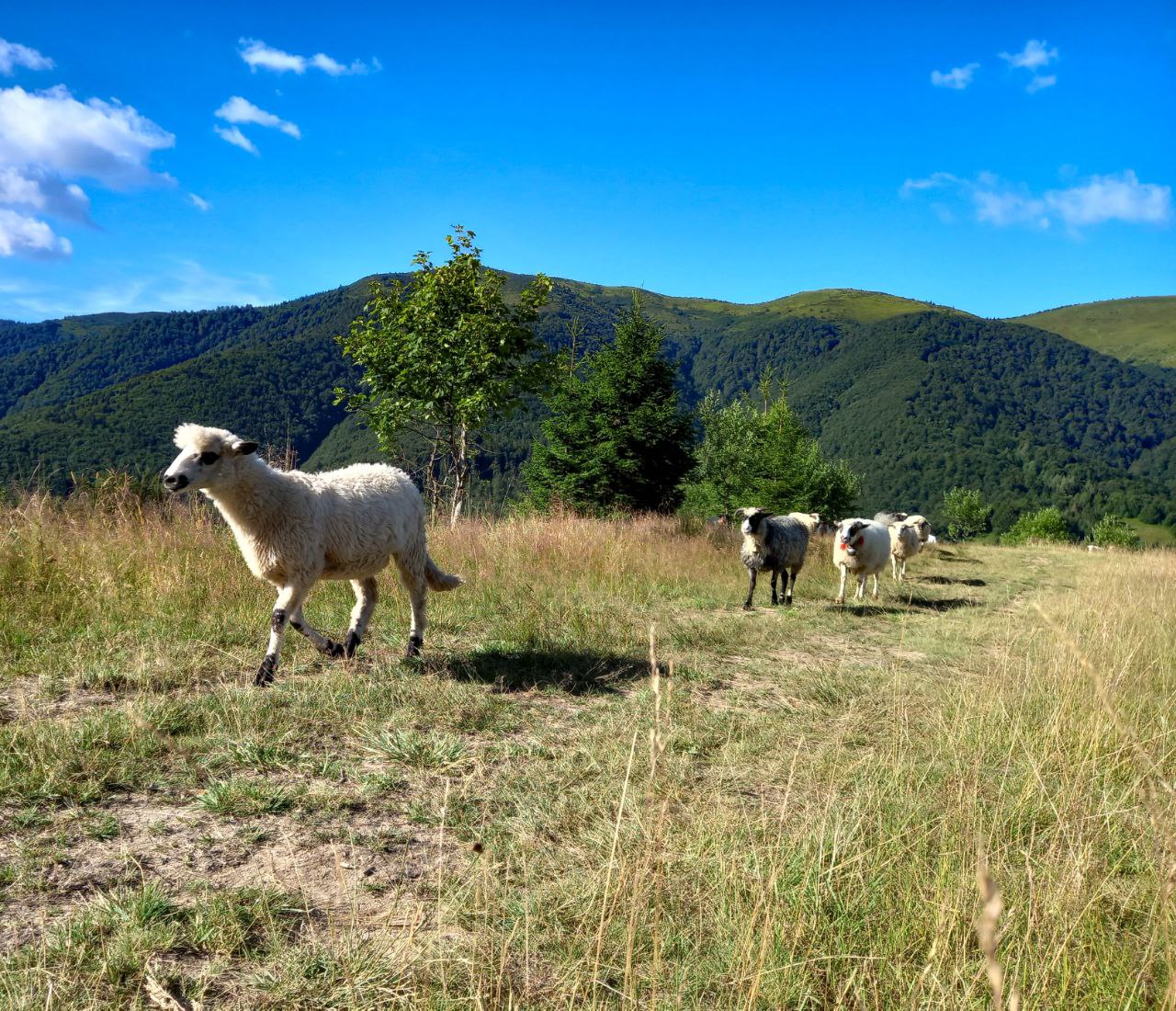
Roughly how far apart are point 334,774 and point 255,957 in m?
1.60

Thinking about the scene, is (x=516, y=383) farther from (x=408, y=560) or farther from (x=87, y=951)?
(x=87, y=951)

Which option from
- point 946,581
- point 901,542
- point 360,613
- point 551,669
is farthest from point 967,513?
point 360,613

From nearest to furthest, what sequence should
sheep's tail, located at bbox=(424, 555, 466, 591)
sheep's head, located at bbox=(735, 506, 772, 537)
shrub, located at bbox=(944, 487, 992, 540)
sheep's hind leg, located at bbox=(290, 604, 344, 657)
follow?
sheep's hind leg, located at bbox=(290, 604, 344, 657) → sheep's tail, located at bbox=(424, 555, 466, 591) → sheep's head, located at bbox=(735, 506, 772, 537) → shrub, located at bbox=(944, 487, 992, 540)

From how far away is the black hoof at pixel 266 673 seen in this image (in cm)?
536

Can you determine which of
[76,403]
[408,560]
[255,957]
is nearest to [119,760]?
[255,957]

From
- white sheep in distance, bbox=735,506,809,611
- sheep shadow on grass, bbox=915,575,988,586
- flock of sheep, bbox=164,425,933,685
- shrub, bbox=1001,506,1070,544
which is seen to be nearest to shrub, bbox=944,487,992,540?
shrub, bbox=1001,506,1070,544

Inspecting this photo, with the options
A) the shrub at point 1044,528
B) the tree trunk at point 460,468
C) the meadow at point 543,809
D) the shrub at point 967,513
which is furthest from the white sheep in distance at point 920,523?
the shrub at point 967,513

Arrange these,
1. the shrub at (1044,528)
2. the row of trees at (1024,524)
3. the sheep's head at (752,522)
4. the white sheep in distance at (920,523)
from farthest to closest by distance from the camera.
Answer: the shrub at (1044,528) → the row of trees at (1024,524) → the white sheep in distance at (920,523) → the sheep's head at (752,522)

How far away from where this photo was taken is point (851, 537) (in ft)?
42.2

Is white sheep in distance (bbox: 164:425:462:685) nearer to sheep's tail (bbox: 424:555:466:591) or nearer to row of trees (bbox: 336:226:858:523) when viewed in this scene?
sheep's tail (bbox: 424:555:466:591)

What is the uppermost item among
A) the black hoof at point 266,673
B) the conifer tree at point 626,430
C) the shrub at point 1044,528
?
the conifer tree at point 626,430

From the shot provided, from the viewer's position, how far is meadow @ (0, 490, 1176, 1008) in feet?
7.53

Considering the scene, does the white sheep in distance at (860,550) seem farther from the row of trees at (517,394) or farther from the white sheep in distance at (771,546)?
the row of trees at (517,394)

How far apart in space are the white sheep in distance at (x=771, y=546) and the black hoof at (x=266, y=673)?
828 centimetres
